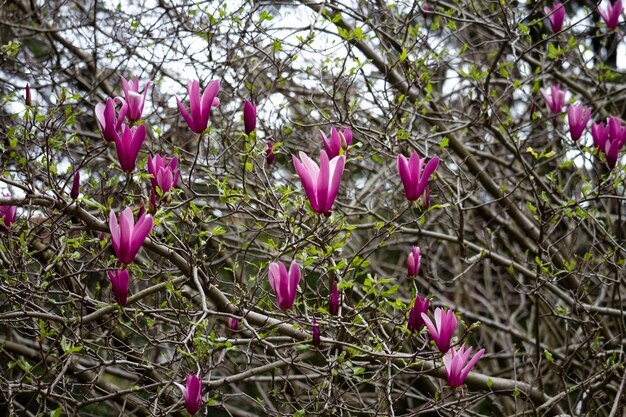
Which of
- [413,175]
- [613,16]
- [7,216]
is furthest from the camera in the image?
[613,16]

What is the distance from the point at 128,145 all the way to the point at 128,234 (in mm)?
271

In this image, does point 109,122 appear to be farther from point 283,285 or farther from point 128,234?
point 283,285

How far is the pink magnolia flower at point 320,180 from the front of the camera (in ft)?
5.92

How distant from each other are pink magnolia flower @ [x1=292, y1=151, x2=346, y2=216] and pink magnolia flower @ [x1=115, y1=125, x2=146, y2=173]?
0.43 meters

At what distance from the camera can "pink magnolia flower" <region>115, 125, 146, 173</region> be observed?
74.4 inches

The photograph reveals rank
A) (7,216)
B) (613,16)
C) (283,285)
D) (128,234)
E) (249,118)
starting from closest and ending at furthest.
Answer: (128,234)
(283,285)
(249,118)
(7,216)
(613,16)

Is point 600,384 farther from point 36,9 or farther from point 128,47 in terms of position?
point 36,9

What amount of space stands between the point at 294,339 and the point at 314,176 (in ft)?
2.59

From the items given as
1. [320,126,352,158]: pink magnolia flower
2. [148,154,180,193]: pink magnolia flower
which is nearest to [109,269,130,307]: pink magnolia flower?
[148,154,180,193]: pink magnolia flower

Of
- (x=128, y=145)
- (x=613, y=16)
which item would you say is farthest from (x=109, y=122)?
(x=613, y=16)

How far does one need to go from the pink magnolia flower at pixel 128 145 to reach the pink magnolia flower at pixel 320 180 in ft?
1.40

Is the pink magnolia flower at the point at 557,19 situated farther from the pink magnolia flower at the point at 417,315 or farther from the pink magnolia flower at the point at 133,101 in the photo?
the pink magnolia flower at the point at 133,101

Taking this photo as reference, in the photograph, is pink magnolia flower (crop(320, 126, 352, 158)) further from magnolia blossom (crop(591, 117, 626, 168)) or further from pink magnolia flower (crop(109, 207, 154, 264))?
magnolia blossom (crop(591, 117, 626, 168))

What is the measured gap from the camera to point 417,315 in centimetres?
208
